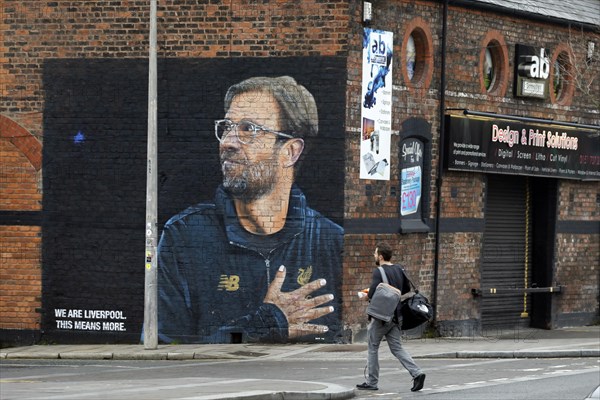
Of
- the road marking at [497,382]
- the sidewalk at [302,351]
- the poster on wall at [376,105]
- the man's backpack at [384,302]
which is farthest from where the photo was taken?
the poster on wall at [376,105]

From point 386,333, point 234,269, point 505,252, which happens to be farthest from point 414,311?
point 505,252

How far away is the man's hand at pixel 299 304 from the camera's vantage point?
2311 centimetres

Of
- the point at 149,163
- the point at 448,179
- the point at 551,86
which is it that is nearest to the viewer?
the point at 149,163

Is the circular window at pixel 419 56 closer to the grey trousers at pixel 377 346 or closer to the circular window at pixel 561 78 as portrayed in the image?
the circular window at pixel 561 78

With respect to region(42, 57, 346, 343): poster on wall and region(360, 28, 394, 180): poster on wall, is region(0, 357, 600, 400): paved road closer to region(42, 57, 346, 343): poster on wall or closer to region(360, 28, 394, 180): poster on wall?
region(42, 57, 346, 343): poster on wall

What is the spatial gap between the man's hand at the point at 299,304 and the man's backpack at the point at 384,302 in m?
6.85

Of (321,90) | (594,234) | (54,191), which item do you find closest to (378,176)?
(321,90)

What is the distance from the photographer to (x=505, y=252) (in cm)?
2772

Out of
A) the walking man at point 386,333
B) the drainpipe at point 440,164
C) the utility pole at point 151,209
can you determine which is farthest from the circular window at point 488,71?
the walking man at point 386,333

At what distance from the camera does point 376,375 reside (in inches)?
642

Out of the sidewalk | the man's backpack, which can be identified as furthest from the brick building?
the man's backpack

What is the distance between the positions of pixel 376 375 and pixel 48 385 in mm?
4079

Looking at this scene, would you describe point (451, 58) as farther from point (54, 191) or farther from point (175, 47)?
point (54, 191)

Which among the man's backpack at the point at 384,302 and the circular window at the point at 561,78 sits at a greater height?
the circular window at the point at 561,78
